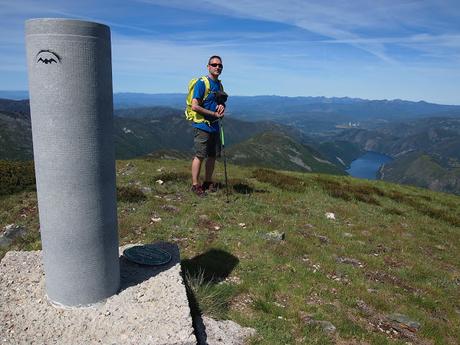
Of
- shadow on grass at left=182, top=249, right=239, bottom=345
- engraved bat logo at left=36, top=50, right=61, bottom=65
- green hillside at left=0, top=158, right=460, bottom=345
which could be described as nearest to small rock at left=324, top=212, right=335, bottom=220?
green hillside at left=0, top=158, right=460, bottom=345

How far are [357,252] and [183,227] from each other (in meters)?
4.58

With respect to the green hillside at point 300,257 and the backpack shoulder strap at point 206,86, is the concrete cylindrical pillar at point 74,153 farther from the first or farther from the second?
the backpack shoulder strap at point 206,86

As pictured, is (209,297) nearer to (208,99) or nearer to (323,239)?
(323,239)

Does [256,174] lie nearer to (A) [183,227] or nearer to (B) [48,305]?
(A) [183,227]

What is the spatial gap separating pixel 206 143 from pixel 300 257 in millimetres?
4358

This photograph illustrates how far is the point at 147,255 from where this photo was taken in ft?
22.4

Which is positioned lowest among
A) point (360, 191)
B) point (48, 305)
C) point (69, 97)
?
point (360, 191)

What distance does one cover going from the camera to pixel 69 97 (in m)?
4.73

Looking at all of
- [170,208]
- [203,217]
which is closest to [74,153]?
[203,217]

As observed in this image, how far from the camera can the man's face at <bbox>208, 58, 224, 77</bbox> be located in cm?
1080

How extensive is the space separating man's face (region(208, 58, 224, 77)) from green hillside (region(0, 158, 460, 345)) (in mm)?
3992

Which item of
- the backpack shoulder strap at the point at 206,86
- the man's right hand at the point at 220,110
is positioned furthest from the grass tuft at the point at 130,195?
the backpack shoulder strap at the point at 206,86

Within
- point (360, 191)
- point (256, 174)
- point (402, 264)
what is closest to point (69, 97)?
point (402, 264)

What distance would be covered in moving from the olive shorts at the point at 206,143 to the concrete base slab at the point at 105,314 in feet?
19.0
